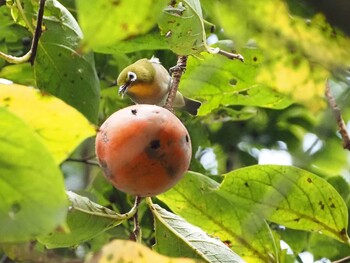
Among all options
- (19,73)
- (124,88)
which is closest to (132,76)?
(124,88)

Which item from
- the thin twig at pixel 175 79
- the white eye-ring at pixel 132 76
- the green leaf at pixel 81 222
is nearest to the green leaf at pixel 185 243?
the green leaf at pixel 81 222

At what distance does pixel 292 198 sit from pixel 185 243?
0.21m

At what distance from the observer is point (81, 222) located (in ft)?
3.39

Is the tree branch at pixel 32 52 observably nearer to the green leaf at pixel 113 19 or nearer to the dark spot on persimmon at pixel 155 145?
the dark spot on persimmon at pixel 155 145

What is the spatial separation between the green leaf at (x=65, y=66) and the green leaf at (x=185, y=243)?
0.63 feet

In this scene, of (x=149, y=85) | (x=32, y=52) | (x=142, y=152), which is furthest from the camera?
(x=149, y=85)

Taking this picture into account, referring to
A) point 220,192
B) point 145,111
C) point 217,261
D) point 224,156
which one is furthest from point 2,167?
point 224,156

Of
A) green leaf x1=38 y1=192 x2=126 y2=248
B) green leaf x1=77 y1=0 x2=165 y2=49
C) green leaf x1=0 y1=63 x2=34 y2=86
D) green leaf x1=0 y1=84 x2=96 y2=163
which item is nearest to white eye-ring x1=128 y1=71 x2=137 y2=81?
green leaf x1=0 y1=63 x2=34 y2=86

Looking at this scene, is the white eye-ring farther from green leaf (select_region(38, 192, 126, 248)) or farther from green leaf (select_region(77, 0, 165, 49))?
green leaf (select_region(77, 0, 165, 49))

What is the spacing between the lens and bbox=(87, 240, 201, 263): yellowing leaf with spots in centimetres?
62

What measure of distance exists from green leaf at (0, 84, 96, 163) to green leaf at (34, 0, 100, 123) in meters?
0.52

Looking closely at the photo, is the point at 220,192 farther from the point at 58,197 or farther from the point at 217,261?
the point at 58,197

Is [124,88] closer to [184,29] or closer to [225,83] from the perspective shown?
[225,83]

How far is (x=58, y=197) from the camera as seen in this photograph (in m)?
0.52
